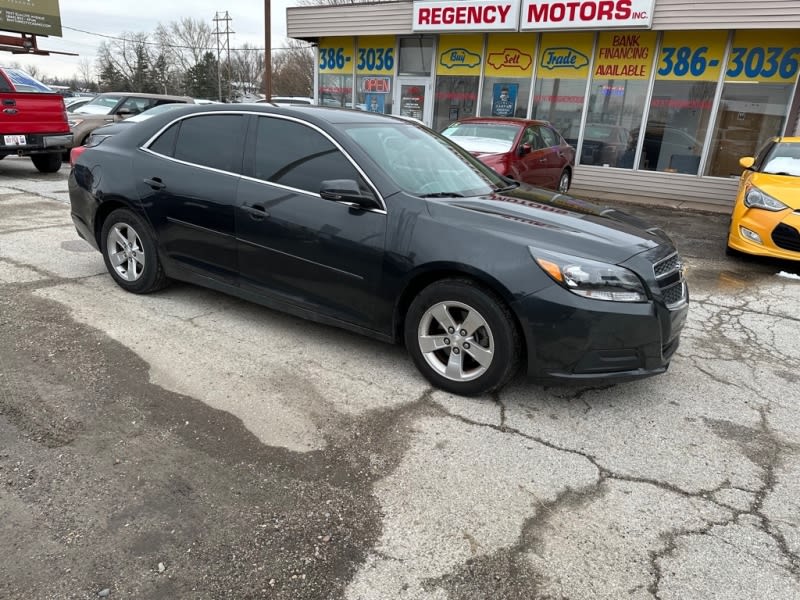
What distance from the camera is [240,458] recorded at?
9.48 feet

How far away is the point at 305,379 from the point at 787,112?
474 inches

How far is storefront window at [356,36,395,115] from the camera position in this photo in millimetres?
15195

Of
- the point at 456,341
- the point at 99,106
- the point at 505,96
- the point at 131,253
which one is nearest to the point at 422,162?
the point at 456,341

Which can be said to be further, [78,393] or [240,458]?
[78,393]

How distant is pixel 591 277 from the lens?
3.19 meters

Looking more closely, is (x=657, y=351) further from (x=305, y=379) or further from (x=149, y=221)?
(x=149, y=221)

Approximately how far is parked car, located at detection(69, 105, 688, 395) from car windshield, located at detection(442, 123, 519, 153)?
4612 mm

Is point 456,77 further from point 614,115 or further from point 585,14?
point 614,115

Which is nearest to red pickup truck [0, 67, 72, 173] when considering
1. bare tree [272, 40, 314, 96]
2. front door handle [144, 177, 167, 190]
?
front door handle [144, 177, 167, 190]

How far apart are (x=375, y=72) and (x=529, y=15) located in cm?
452

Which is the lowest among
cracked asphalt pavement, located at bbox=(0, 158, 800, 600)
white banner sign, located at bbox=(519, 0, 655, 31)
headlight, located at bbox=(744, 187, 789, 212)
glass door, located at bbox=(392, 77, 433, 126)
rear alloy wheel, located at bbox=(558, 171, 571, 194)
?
cracked asphalt pavement, located at bbox=(0, 158, 800, 600)

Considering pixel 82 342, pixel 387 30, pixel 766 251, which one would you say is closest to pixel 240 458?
pixel 82 342

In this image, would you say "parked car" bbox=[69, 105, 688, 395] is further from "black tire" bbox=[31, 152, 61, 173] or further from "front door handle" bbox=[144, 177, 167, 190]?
"black tire" bbox=[31, 152, 61, 173]

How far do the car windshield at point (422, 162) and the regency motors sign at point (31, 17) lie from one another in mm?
39190
